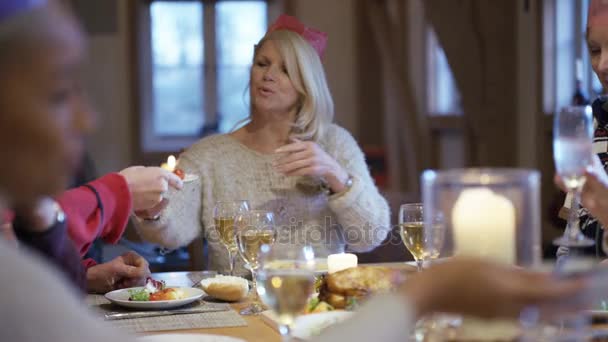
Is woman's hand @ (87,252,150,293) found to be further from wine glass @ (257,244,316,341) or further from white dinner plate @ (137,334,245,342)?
wine glass @ (257,244,316,341)

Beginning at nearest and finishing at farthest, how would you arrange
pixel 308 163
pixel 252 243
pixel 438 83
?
pixel 252 243 < pixel 308 163 < pixel 438 83

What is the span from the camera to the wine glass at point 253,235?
176cm

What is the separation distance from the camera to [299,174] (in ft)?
8.27

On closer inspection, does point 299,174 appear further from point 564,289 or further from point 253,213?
point 564,289

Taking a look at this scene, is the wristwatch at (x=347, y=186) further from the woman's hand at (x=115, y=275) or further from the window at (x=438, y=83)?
the window at (x=438, y=83)

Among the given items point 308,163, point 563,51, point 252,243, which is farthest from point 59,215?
point 563,51

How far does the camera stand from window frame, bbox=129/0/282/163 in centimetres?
743

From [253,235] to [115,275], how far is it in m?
0.41

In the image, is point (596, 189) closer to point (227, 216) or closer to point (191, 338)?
point (191, 338)

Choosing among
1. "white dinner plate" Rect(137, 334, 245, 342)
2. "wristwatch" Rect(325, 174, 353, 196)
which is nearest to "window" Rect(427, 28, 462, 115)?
"wristwatch" Rect(325, 174, 353, 196)

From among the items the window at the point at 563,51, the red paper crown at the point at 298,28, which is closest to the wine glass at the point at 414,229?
the red paper crown at the point at 298,28

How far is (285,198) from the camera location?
2721 millimetres

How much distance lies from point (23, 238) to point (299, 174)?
1.36 m

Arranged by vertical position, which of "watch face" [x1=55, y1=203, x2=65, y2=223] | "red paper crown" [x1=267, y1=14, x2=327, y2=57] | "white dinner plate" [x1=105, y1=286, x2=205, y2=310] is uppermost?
"red paper crown" [x1=267, y1=14, x2=327, y2=57]
